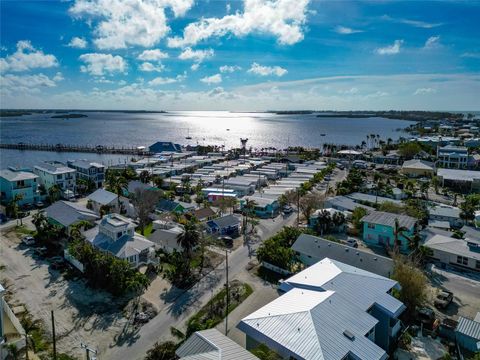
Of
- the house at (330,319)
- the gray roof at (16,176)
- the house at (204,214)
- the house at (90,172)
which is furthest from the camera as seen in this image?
the house at (90,172)

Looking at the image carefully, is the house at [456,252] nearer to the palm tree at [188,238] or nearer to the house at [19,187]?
the palm tree at [188,238]

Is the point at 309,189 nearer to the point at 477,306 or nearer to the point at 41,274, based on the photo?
the point at 477,306

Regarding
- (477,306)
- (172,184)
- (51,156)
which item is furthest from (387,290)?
(51,156)

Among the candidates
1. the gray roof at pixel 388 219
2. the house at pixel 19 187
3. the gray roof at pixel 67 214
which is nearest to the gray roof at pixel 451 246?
the gray roof at pixel 388 219

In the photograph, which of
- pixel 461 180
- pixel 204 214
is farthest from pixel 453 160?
pixel 204 214

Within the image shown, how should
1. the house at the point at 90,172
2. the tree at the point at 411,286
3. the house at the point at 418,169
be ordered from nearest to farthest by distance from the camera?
the tree at the point at 411,286 < the house at the point at 90,172 < the house at the point at 418,169

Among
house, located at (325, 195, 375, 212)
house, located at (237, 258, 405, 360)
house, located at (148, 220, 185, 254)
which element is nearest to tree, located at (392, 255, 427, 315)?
house, located at (237, 258, 405, 360)

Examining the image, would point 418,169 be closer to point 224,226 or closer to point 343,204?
point 343,204
